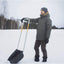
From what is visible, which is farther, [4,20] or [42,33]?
[4,20]

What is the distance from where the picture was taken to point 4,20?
3334cm

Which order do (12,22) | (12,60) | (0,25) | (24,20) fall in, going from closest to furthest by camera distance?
(12,60)
(24,20)
(0,25)
(12,22)

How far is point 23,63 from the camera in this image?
3916mm

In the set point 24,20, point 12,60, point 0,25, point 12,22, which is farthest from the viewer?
point 12,22

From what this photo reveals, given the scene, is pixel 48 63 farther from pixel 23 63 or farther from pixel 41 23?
pixel 41 23

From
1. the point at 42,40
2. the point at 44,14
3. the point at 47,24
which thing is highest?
the point at 44,14

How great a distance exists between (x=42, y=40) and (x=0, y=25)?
28.9 metres

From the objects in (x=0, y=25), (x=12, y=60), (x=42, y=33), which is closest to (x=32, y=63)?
(x=12, y=60)

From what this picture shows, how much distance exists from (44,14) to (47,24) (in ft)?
0.92

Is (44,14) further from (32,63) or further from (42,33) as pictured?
(32,63)

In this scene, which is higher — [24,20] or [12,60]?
[24,20]

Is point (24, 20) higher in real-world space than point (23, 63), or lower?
higher

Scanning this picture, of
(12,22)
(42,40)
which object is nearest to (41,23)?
(42,40)

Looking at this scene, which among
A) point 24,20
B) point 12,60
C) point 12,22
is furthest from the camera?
point 12,22
